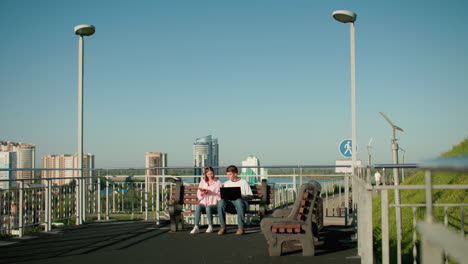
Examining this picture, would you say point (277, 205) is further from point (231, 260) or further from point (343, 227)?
point (231, 260)

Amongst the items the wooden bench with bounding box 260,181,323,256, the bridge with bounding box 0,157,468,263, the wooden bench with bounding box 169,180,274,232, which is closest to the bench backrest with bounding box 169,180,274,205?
the wooden bench with bounding box 169,180,274,232

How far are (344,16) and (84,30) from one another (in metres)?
6.66

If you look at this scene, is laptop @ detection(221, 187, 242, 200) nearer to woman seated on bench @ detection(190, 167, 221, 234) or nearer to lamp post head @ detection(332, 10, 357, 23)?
woman seated on bench @ detection(190, 167, 221, 234)

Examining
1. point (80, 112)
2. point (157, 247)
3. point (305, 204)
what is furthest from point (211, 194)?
point (80, 112)

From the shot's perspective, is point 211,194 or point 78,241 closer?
point 78,241

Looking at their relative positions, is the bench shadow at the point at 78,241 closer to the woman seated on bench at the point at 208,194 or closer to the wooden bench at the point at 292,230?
the woman seated on bench at the point at 208,194

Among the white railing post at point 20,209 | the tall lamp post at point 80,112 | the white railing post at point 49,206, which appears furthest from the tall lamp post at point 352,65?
the white railing post at point 20,209

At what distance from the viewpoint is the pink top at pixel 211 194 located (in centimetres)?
1107

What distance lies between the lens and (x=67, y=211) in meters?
12.3

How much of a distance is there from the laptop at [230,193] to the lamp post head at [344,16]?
553 centimetres

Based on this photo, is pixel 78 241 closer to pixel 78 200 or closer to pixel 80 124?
pixel 78 200

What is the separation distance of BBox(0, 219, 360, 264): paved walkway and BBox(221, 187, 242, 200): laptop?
30.0 inches

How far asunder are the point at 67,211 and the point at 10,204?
1.85 meters

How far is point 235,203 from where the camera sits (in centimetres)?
1067
